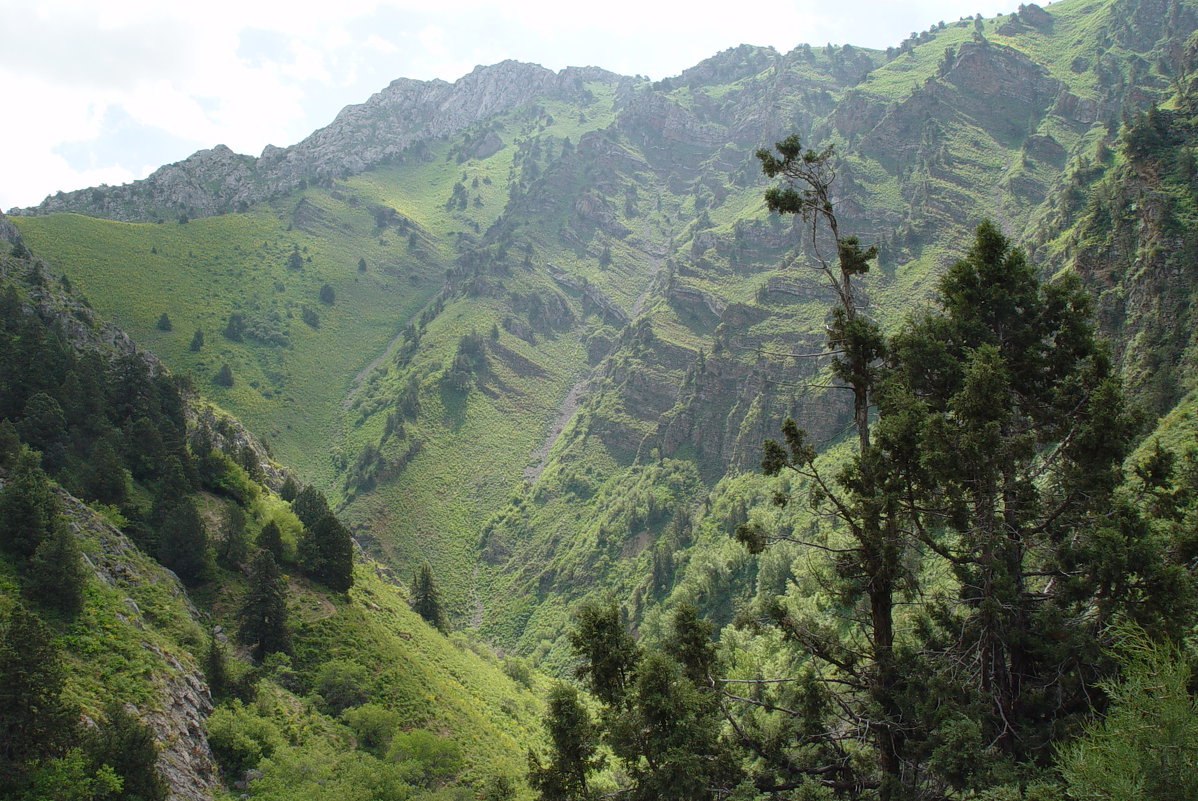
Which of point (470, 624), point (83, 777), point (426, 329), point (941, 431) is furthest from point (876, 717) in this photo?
point (426, 329)

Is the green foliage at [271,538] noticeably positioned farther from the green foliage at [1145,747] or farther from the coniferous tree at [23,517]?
the green foliage at [1145,747]

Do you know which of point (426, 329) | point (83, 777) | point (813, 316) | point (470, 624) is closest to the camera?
point (83, 777)

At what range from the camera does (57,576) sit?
32.6 meters

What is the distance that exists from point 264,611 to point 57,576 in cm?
1443

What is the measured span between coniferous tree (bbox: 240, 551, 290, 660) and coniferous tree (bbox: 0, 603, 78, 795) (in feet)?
62.2

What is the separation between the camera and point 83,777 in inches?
982

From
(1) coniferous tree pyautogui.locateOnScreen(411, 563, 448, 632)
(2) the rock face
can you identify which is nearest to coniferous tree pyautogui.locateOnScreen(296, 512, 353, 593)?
(2) the rock face

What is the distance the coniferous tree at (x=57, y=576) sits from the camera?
32281mm

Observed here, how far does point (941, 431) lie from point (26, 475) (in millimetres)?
42392

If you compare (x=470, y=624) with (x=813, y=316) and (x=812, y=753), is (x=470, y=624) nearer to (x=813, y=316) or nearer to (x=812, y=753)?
(x=813, y=316)

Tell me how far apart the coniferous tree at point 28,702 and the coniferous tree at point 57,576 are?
7.02 metres

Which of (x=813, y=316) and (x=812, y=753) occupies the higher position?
(x=813, y=316)

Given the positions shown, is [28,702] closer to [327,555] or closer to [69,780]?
[69,780]

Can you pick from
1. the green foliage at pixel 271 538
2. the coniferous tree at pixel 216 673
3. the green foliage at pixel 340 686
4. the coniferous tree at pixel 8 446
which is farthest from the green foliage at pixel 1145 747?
the green foliage at pixel 271 538
